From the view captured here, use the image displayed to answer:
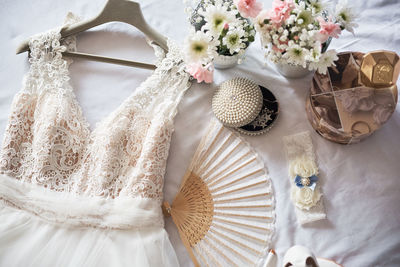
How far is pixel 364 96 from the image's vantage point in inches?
36.9

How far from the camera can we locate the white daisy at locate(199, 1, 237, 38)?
0.84 meters

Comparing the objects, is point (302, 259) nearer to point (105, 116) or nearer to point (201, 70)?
point (201, 70)

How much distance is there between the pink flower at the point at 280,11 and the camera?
81 cm

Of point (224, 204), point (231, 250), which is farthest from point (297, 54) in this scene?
point (231, 250)

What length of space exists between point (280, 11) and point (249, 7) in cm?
8

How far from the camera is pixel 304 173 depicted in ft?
3.37

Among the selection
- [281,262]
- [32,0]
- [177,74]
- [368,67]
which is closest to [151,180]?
[177,74]

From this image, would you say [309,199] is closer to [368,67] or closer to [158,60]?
[368,67]

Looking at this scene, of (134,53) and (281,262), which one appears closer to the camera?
(281,262)

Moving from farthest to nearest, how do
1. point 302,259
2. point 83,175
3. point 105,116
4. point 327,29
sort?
point 105,116, point 83,175, point 302,259, point 327,29

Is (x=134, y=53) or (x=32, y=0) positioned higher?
(x=32, y=0)

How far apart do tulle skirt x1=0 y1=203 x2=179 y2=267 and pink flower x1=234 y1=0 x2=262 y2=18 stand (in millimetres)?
698

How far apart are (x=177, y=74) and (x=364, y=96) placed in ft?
2.00

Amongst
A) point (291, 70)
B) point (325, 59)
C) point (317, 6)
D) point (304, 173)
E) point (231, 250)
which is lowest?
point (231, 250)
